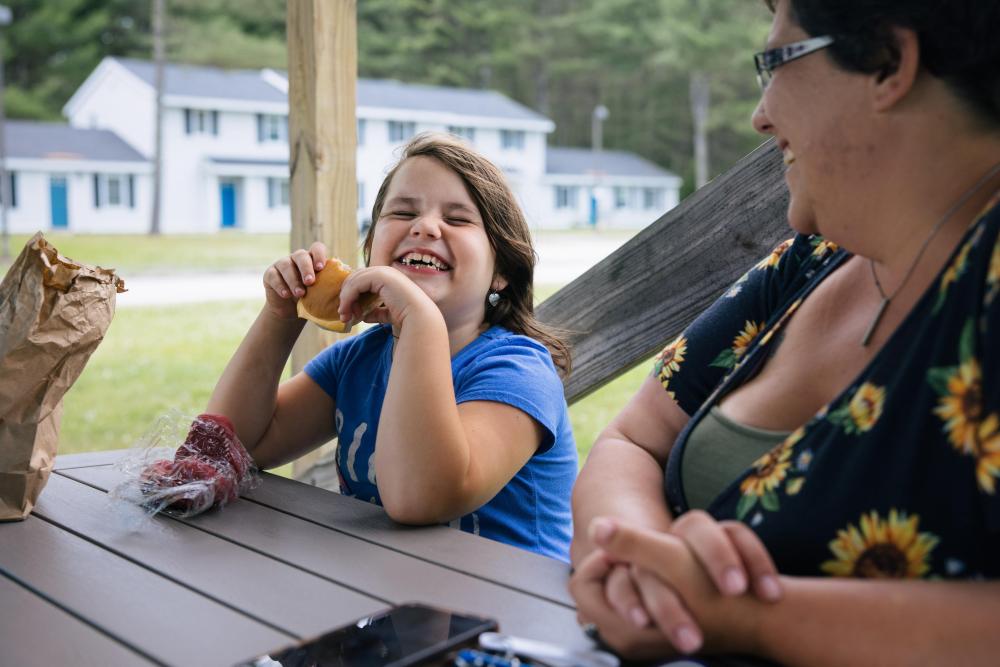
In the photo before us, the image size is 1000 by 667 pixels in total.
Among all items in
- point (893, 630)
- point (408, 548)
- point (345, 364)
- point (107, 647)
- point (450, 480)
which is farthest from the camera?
point (345, 364)

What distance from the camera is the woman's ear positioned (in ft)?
3.24

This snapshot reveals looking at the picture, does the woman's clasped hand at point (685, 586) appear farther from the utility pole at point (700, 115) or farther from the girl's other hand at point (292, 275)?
the utility pole at point (700, 115)

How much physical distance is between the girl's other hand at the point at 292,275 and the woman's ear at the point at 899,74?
1067 millimetres

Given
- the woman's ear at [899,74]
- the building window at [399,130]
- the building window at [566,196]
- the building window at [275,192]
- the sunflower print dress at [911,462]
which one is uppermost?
the woman's ear at [899,74]

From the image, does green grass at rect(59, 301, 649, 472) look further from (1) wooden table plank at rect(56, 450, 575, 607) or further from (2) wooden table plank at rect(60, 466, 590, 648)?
(2) wooden table plank at rect(60, 466, 590, 648)

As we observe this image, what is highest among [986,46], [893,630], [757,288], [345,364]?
[986,46]

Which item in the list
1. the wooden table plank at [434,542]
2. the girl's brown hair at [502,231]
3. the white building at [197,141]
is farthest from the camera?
the white building at [197,141]

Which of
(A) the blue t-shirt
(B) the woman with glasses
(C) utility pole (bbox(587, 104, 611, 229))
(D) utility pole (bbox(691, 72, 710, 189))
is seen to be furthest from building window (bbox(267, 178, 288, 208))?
(B) the woman with glasses

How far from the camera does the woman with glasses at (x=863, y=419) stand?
2.92 ft

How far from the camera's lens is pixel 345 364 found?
200cm

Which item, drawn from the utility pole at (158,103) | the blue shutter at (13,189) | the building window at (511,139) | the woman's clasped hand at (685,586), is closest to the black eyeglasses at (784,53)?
the woman's clasped hand at (685,586)

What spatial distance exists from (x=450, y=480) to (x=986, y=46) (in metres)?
0.87

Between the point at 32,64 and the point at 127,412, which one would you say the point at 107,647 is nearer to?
the point at 127,412

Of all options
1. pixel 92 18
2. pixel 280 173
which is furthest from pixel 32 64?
pixel 280 173
